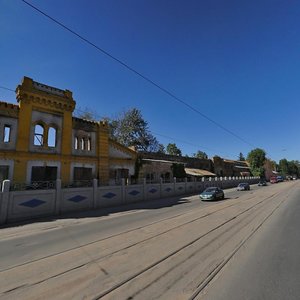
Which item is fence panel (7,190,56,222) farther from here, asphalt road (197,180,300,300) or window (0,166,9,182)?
asphalt road (197,180,300,300)

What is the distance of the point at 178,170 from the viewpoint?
43.2 m

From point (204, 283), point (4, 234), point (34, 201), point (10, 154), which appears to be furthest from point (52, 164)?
point (204, 283)

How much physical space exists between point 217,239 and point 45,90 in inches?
839

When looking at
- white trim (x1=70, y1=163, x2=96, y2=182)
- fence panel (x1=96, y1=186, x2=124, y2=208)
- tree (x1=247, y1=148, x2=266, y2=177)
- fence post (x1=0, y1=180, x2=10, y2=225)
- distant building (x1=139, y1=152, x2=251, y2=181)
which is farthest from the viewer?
tree (x1=247, y1=148, x2=266, y2=177)

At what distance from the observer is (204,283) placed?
5.48 metres

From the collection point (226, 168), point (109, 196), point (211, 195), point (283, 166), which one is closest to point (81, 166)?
point (109, 196)

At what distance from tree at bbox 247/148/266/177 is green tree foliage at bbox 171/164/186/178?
185 feet

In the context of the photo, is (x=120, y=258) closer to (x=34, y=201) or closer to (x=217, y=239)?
(x=217, y=239)

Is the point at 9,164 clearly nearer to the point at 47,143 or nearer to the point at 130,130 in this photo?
the point at 47,143

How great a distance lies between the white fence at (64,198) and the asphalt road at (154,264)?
525 cm

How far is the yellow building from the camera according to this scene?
74.7 ft

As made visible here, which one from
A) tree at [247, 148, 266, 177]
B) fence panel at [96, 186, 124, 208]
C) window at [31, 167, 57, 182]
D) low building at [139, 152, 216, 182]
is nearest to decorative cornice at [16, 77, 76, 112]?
window at [31, 167, 57, 182]

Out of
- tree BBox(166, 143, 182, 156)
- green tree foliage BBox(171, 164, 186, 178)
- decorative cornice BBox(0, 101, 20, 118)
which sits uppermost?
tree BBox(166, 143, 182, 156)

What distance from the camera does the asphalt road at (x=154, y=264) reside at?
5.18 metres
